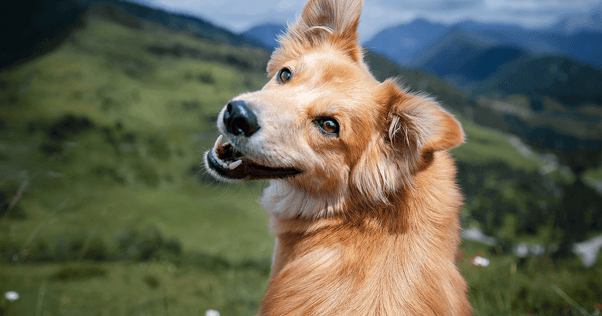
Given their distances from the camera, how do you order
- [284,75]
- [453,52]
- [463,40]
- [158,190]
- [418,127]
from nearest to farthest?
1. [418,127]
2. [284,75]
3. [158,190]
4. [453,52]
5. [463,40]

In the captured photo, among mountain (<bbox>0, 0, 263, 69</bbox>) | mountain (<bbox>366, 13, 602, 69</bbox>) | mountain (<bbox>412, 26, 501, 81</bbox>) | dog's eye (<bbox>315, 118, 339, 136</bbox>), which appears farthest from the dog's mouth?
mountain (<bbox>412, 26, 501, 81</bbox>)

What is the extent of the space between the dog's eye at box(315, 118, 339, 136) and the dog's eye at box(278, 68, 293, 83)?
761 mm

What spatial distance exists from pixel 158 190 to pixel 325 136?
88.1ft

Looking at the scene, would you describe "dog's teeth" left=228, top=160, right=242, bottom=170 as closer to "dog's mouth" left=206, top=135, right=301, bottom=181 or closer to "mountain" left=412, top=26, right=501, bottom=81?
"dog's mouth" left=206, top=135, right=301, bottom=181

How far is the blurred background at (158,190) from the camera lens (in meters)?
4.93

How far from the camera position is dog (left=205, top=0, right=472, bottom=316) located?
2.53 meters

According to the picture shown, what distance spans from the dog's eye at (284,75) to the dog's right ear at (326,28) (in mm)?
568

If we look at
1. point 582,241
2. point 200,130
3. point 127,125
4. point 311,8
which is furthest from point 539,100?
point 311,8

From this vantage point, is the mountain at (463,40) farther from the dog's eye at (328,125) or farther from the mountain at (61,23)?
the dog's eye at (328,125)

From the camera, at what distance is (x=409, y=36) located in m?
152

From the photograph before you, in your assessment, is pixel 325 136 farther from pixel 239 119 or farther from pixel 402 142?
pixel 239 119

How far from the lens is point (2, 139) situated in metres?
19.0

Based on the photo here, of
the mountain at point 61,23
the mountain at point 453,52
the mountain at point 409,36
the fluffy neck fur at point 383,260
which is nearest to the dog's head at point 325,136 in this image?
the fluffy neck fur at point 383,260

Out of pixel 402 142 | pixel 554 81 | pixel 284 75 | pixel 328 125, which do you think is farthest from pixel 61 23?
pixel 554 81
